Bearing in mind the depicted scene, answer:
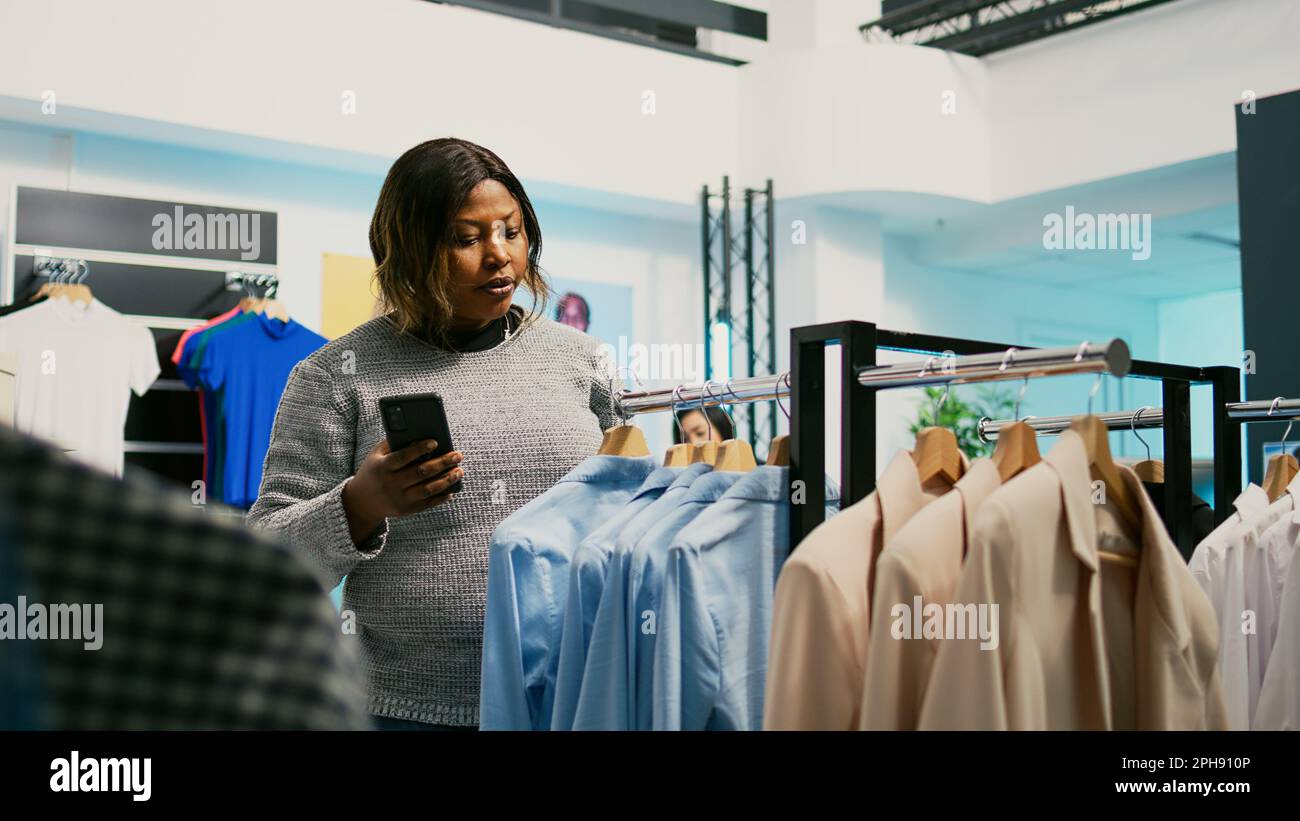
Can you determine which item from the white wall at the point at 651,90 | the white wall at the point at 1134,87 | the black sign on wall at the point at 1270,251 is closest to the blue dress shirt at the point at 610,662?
the black sign on wall at the point at 1270,251

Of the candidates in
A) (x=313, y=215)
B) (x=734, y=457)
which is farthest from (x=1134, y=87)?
(x=734, y=457)

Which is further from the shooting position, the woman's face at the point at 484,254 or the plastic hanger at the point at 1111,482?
the woman's face at the point at 484,254

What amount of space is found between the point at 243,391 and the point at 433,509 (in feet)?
11.0

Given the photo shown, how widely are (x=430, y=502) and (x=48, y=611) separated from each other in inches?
56.4

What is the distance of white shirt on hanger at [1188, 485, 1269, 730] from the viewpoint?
2.14m

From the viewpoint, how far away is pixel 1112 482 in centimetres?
163

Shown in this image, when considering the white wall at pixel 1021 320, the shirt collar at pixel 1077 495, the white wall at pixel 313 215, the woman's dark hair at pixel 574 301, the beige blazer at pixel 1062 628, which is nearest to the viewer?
the beige blazer at pixel 1062 628

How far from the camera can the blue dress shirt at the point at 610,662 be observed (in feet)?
5.49

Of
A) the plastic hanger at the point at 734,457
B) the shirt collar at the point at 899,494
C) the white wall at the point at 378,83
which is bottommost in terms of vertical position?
the shirt collar at the point at 899,494

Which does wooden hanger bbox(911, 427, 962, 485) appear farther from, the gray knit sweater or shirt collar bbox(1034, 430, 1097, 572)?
the gray knit sweater

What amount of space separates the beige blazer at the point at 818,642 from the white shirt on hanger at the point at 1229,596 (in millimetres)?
1052

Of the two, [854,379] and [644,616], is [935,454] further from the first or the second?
[644,616]

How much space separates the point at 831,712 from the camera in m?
1.40

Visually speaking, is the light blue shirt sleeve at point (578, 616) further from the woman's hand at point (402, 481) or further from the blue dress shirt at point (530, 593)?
the woman's hand at point (402, 481)
